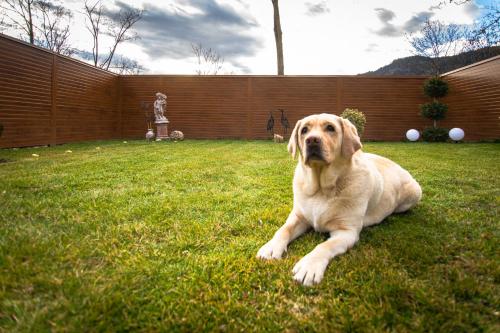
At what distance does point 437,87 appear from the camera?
12.8 m

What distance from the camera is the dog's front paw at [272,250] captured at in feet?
6.27

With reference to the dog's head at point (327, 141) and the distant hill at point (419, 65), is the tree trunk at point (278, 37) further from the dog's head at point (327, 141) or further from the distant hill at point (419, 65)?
the dog's head at point (327, 141)

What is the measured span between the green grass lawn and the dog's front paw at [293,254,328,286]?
2.0 inches

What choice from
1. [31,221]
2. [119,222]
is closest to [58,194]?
[31,221]

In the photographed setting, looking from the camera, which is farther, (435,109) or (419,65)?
(419,65)

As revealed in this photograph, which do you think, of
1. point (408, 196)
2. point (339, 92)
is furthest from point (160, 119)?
point (408, 196)

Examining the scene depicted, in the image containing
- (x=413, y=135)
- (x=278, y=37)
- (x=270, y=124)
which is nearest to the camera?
(x=413, y=135)

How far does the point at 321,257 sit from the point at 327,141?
0.87 meters

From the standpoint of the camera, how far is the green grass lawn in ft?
4.17

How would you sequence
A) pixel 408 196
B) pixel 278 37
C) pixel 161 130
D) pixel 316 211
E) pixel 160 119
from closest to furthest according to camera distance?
1. pixel 316 211
2. pixel 408 196
3. pixel 160 119
4. pixel 161 130
5. pixel 278 37

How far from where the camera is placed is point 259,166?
231 inches

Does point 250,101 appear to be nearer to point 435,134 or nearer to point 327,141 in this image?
point 435,134

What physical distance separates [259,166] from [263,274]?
13.8 feet

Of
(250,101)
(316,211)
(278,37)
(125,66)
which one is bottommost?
(316,211)
